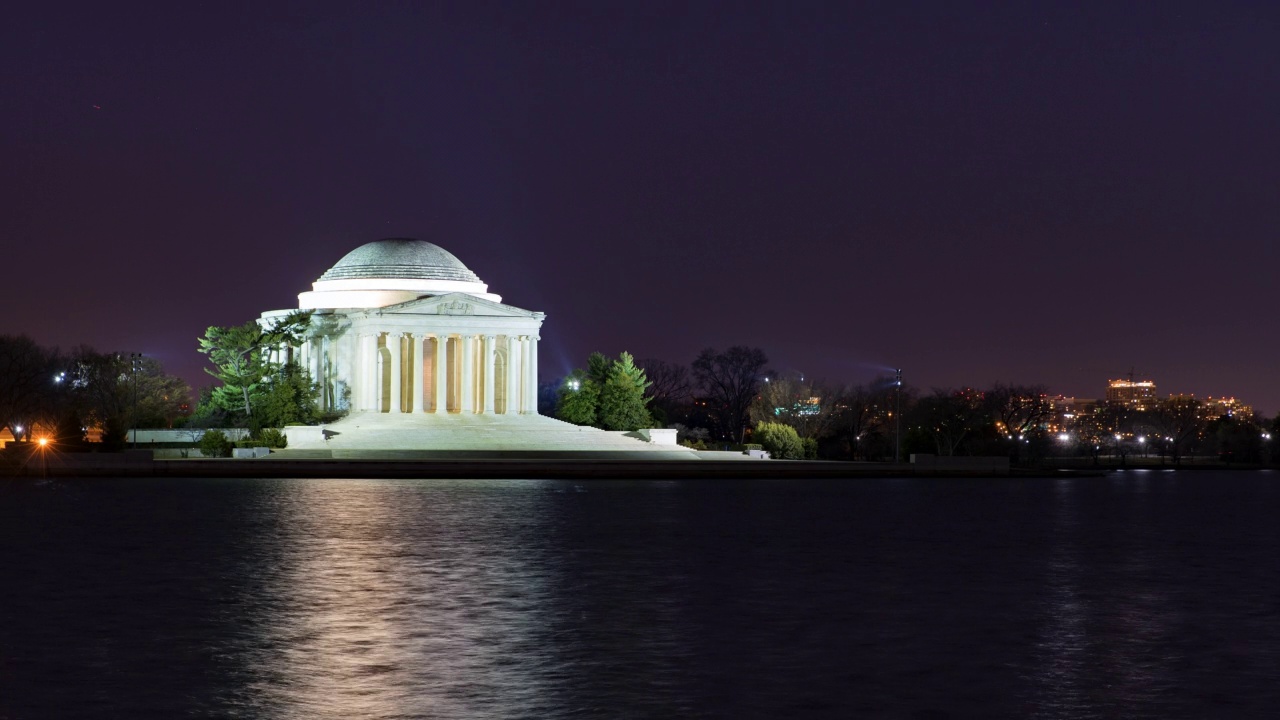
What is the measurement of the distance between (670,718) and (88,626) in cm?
979

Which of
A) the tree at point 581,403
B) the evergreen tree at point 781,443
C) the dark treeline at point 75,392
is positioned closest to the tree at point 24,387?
the dark treeline at point 75,392

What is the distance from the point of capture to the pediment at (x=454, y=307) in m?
113

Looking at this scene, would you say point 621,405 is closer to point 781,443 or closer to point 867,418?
point 781,443

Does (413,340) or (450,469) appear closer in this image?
(450,469)

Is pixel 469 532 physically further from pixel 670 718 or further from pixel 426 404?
pixel 426 404

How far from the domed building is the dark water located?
6759 centimetres

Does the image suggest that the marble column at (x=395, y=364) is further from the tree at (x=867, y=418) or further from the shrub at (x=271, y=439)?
the tree at (x=867, y=418)

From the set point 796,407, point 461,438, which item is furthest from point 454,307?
point 796,407

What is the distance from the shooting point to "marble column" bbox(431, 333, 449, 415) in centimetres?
11375

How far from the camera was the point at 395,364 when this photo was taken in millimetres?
113188

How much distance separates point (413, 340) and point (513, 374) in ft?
25.8

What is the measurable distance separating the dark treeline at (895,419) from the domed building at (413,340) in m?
8.43

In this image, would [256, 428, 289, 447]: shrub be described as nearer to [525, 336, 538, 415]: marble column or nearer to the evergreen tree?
[525, 336, 538, 415]: marble column

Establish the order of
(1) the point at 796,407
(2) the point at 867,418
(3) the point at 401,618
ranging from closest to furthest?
(3) the point at 401,618 < (1) the point at 796,407 < (2) the point at 867,418
